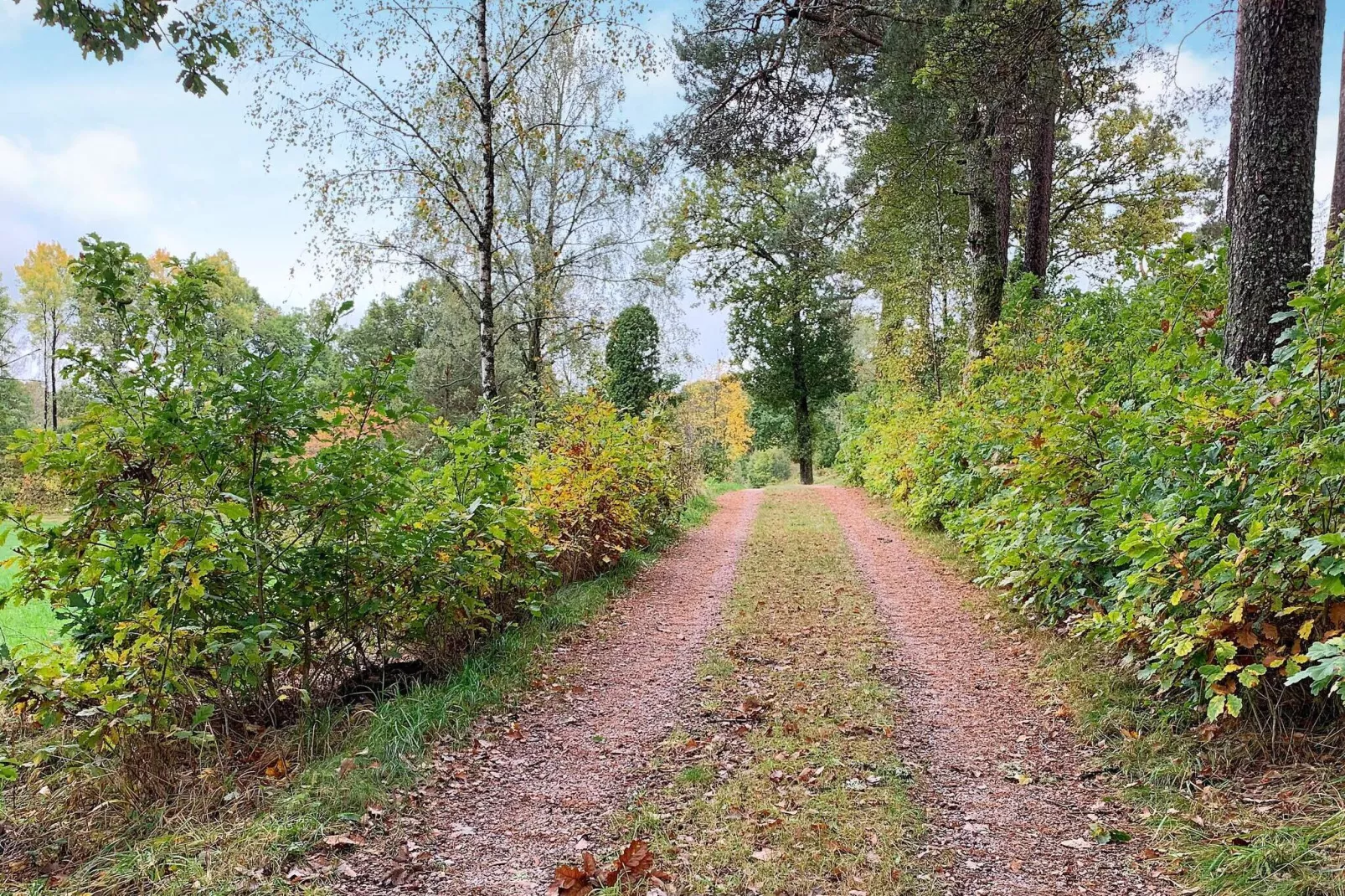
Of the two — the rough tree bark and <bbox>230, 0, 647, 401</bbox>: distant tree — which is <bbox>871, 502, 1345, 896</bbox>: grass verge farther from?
the rough tree bark

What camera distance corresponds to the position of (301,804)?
3098mm

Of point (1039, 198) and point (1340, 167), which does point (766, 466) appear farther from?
point (1340, 167)

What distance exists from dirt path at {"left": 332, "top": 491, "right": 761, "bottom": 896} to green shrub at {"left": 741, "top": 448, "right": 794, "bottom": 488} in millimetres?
27727

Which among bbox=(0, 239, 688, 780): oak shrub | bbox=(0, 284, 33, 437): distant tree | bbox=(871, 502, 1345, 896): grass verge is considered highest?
bbox=(0, 284, 33, 437): distant tree

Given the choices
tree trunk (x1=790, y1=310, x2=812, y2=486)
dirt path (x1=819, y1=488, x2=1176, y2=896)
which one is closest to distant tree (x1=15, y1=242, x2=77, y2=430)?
tree trunk (x1=790, y1=310, x2=812, y2=486)

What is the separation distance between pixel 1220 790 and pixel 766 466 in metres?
32.1

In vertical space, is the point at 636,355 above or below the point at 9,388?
above

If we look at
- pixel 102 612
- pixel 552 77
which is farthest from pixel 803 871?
pixel 552 77

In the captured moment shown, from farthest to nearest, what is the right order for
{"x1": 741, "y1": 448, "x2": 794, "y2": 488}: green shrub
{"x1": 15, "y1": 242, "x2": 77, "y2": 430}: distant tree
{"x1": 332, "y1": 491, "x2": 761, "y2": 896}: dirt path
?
{"x1": 741, "y1": 448, "x2": 794, "y2": 488}: green shrub
{"x1": 15, "y1": 242, "x2": 77, "y2": 430}: distant tree
{"x1": 332, "y1": 491, "x2": 761, "y2": 896}: dirt path

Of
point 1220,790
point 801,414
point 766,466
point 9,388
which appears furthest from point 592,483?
point 9,388

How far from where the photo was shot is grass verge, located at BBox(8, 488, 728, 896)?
267cm

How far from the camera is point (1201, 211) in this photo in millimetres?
17406

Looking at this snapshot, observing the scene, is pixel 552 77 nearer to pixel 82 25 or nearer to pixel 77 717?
pixel 82 25

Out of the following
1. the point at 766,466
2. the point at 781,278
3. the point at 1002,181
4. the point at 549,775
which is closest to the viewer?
the point at 549,775
